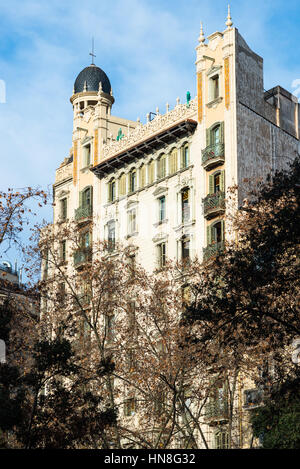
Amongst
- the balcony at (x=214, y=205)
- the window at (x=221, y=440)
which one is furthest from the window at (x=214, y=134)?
the window at (x=221, y=440)

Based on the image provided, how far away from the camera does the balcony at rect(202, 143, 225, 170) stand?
49.8m

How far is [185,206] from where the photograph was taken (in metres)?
52.2

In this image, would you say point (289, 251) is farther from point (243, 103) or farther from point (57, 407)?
point (243, 103)

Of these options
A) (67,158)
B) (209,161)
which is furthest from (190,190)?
(67,158)

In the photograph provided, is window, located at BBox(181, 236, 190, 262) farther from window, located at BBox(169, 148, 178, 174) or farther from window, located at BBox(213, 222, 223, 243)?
window, located at BBox(169, 148, 178, 174)

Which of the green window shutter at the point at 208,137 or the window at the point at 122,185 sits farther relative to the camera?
the window at the point at 122,185

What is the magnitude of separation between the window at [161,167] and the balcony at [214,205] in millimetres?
5401

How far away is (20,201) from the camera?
30.2 meters

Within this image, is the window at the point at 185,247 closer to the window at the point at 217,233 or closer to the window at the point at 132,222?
the window at the point at 217,233

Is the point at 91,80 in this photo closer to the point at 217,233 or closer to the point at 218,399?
the point at 217,233

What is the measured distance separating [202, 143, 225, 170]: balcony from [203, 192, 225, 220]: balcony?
1.83 meters

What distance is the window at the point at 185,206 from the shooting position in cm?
5183

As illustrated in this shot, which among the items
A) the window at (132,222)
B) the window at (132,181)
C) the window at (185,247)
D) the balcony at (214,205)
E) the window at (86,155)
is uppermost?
the window at (86,155)

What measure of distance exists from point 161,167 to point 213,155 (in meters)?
5.35
